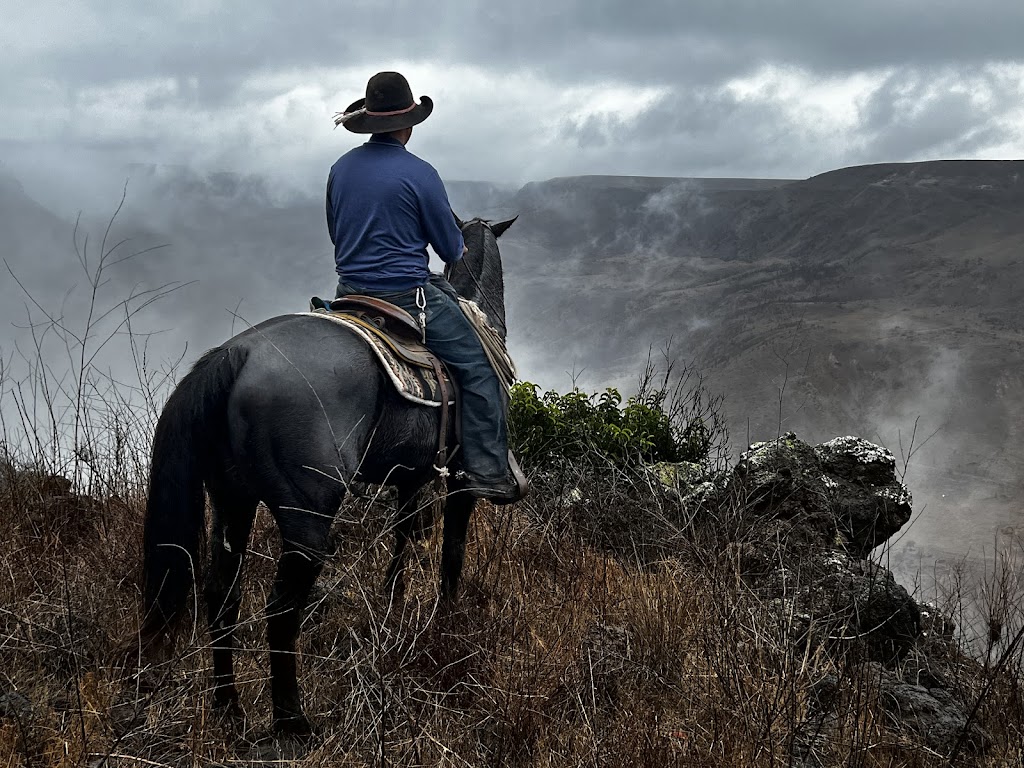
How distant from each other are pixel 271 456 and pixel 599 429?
4.88 metres

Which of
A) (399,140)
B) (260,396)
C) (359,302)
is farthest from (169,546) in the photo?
(399,140)

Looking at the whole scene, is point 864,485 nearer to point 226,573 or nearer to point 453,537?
point 453,537

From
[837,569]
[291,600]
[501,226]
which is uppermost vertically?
[501,226]

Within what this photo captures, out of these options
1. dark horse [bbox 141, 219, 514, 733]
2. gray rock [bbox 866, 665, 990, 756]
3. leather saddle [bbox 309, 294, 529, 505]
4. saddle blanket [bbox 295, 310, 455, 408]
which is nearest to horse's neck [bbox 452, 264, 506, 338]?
leather saddle [bbox 309, 294, 529, 505]

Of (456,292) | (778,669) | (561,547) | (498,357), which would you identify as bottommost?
(778,669)

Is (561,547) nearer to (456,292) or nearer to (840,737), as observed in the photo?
(456,292)

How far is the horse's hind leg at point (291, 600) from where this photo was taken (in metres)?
3.86

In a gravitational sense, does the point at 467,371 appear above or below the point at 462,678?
above

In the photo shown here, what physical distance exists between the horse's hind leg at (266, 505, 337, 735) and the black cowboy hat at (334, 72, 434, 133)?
178 cm

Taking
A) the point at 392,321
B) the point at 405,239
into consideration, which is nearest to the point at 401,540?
the point at 392,321

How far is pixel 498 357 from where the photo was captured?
188 inches

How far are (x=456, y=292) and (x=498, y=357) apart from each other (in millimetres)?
496

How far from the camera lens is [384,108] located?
4551 mm

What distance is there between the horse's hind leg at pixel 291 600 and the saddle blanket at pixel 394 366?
62cm
